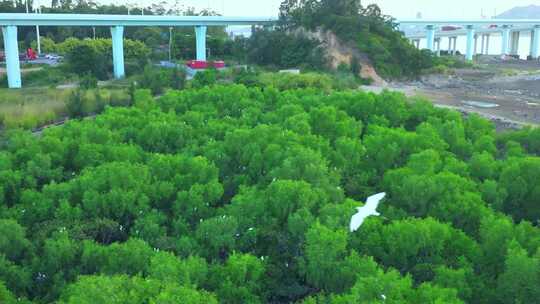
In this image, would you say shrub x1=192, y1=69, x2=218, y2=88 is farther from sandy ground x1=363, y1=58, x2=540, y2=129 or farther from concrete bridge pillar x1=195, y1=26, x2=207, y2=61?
concrete bridge pillar x1=195, y1=26, x2=207, y2=61

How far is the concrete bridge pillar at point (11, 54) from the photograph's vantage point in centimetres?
3609

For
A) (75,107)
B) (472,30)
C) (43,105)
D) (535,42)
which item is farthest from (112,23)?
(535,42)

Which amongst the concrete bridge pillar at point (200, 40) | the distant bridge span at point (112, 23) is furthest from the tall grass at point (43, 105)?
the concrete bridge pillar at point (200, 40)

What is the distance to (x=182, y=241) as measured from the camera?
452 inches

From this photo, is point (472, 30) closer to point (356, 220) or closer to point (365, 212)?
point (365, 212)

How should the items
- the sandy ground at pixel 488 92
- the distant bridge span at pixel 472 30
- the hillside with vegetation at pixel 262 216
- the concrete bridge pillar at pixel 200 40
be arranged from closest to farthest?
the hillside with vegetation at pixel 262 216 < the sandy ground at pixel 488 92 < the concrete bridge pillar at pixel 200 40 < the distant bridge span at pixel 472 30

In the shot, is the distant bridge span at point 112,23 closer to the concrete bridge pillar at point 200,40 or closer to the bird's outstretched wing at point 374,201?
the concrete bridge pillar at point 200,40

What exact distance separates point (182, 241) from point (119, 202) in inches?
96.0

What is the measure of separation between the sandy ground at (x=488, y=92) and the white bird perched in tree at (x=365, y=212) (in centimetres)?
1827

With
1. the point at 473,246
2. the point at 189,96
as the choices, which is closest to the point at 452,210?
the point at 473,246

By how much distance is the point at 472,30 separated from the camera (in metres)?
84.0

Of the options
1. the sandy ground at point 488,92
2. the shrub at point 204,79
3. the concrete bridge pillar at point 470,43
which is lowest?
the sandy ground at point 488,92

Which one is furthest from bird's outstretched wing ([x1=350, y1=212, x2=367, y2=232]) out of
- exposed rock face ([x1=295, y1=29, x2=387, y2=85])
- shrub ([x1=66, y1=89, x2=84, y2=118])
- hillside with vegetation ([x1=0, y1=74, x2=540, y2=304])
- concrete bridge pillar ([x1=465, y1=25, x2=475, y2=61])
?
A: concrete bridge pillar ([x1=465, y1=25, x2=475, y2=61])

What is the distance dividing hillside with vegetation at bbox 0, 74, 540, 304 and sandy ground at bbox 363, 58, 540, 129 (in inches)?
615
